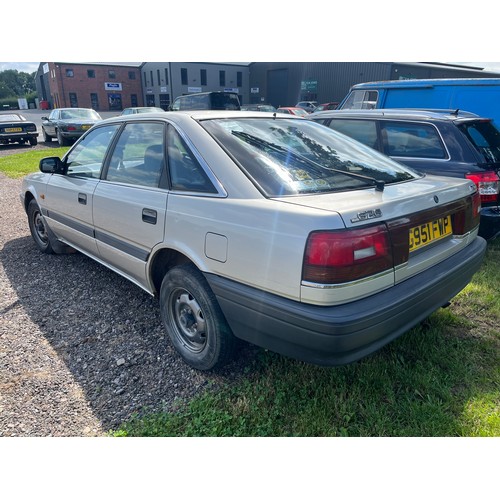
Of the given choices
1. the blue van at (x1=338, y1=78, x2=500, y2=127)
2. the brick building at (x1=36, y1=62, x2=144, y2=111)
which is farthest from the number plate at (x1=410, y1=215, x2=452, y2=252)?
the brick building at (x1=36, y1=62, x2=144, y2=111)

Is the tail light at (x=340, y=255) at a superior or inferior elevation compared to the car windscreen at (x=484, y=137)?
inferior

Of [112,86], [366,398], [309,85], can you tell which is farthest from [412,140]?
[112,86]

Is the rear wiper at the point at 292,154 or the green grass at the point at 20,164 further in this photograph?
the green grass at the point at 20,164

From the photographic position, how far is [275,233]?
1938 mm

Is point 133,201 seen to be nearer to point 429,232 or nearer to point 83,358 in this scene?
point 83,358

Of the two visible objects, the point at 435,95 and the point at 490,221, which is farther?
the point at 435,95

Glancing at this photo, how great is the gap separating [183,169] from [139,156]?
26.6 inches

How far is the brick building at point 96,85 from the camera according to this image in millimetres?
43500

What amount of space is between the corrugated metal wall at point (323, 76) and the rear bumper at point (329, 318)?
85.0 ft

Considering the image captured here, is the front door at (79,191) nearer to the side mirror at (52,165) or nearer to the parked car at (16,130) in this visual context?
the side mirror at (52,165)

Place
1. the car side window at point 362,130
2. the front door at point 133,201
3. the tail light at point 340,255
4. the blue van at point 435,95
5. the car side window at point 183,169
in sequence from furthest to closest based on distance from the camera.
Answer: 1. the blue van at point 435,95
2. the car side window at point 362,130
3. the front door at point 133,201
4. the car side window at point 183,169
5. the tail light at point 340,255

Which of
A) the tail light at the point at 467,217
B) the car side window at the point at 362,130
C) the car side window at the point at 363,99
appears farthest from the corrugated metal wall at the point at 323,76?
the tail light at the point at 467,217

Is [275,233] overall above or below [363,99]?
below

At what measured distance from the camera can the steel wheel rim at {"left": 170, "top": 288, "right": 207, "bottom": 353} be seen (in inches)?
101
